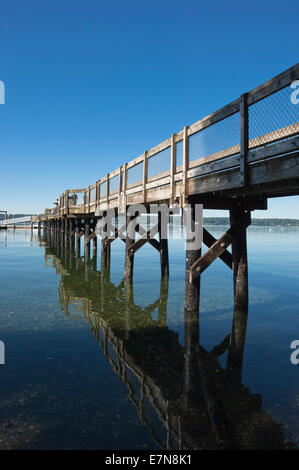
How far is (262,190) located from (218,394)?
343 cm

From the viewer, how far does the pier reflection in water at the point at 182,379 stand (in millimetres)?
3285

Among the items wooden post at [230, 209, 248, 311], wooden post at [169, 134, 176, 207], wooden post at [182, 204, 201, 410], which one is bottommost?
wooden post at [182, 204, 201, 410]

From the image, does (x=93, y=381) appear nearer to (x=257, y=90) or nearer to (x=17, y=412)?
(x=17, y=412)

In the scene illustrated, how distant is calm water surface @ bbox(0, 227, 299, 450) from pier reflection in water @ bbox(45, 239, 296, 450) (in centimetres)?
1

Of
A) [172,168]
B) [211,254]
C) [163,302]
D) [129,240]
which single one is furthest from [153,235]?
[211,254]

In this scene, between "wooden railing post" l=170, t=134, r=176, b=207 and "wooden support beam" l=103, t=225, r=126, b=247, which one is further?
"wooden support beam" l=103, t=225, r=126, b=247

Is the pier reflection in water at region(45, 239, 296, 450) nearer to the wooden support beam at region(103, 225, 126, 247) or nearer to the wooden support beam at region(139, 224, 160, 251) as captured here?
the wooden support beam at region(139, 224, 160, 251)

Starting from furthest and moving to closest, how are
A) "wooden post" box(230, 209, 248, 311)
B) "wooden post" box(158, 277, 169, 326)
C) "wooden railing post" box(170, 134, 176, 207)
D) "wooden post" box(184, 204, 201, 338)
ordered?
"wooden post" box(230, 209, 248, 311), "wooden post" box(158, 277, 169, 326), "wooden railing post" box(170, 134, 176, 207), "wooden post" box(184, 204, 201, 338)

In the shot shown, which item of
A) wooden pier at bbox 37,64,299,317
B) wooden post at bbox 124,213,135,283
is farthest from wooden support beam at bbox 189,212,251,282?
wooden post at bbox 124,213,135,283

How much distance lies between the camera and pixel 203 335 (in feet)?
21.6

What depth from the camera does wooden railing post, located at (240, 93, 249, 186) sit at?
210 inches

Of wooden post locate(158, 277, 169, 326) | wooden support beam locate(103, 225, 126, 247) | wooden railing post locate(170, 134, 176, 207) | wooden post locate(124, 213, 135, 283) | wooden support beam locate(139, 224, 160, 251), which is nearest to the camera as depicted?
wooden railing post locate(170, 134, 176, 207)
